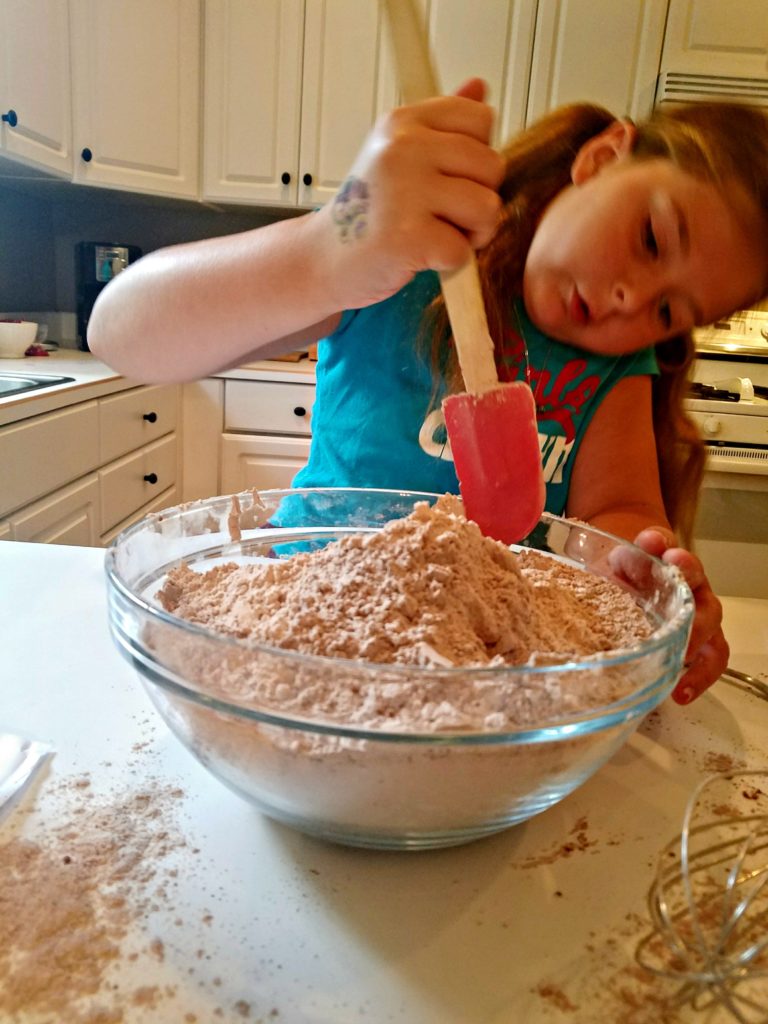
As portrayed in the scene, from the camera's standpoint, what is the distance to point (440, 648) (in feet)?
1.17

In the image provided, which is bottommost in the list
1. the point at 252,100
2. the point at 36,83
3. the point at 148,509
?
the point at 148,509

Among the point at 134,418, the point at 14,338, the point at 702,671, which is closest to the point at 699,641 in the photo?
the point at 702,671

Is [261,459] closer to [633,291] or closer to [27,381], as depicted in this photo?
[27,381]

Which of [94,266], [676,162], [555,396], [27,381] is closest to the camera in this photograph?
[676,162]

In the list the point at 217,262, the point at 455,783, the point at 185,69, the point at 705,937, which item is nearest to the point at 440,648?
the point at 455,783

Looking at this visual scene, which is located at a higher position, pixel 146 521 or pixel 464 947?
pixel 146 521

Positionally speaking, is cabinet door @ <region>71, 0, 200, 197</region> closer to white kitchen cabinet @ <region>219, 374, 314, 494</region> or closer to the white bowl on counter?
the white bowl on counter

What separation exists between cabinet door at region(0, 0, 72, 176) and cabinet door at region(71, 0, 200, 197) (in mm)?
52

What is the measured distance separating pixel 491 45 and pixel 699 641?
2.25m

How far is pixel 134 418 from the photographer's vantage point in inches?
76.4

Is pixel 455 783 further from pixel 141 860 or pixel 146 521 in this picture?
pixel 146 521

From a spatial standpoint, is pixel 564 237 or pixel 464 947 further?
pixel 564 237

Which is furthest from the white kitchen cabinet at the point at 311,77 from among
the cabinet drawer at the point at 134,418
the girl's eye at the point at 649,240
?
the girl's eye at the point at 649,240

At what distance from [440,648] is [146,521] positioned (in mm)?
240
